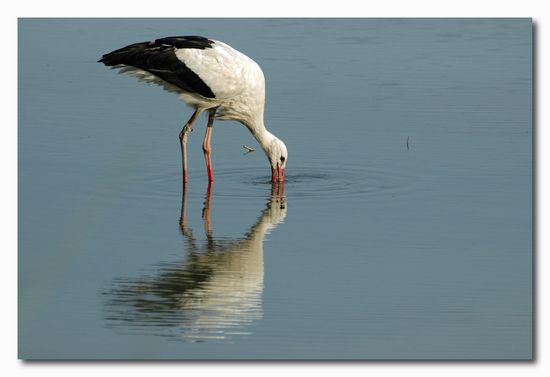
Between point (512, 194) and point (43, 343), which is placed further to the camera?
point (512, 194)

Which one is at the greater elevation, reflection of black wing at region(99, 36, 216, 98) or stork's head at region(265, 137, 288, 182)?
reflection of black wing at region(99, 36, 216, 98)

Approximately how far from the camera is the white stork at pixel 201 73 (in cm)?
1405

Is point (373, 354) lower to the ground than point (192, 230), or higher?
lower

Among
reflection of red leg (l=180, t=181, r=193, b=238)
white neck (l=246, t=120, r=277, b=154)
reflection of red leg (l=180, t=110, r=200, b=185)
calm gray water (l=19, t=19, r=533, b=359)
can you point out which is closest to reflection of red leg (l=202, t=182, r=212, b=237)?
calm gray water (l=19, t=19, r=533, b=359)

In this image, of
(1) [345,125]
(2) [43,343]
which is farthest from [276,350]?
(1) [345,125]

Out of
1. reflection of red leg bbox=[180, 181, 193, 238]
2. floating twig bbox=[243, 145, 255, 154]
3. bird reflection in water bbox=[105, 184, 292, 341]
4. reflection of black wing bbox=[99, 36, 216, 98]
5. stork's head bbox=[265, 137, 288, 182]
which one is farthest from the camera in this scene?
floating twig bbox=[243, 145, 255, 154]

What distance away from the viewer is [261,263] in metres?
11.0

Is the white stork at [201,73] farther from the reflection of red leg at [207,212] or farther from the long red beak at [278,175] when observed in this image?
the reflection of red leg at [207,212]

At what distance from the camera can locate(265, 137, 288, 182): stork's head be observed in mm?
14203

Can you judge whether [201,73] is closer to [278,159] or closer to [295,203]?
[278,159]

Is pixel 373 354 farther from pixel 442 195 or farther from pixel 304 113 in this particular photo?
pixel 304 113

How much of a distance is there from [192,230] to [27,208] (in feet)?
5.24

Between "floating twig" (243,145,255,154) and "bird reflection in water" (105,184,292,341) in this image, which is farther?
"floating twig" (243,145,255,154)

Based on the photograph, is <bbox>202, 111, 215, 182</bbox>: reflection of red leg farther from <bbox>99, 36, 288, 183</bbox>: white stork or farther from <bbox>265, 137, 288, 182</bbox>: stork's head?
<bbox>265, 137, 288, 182</bbox>: stork's head
